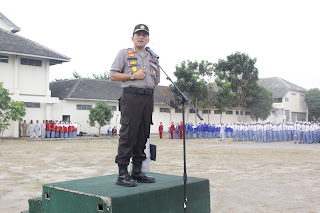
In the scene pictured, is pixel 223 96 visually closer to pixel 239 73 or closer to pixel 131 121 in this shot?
pixel 239 73

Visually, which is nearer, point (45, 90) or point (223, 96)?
point (45, 90)

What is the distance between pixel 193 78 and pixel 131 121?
95.0 feet

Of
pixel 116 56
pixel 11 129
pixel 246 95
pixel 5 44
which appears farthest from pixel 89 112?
pixel 116 56

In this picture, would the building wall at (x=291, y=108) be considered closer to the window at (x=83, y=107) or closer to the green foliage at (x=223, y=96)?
the green foliage at (x=223, y=96)

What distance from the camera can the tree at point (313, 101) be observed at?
160 ft

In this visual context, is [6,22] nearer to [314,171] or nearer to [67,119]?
[67,119]

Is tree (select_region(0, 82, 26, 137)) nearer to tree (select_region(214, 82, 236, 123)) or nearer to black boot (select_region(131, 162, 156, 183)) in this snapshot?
tree (select_region(214, 82, 236, 123))

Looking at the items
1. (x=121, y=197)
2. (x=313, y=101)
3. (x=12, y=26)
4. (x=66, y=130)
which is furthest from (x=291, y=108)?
(x=121, y=197)

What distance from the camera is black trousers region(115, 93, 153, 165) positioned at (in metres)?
3.60

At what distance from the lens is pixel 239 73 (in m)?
37.0

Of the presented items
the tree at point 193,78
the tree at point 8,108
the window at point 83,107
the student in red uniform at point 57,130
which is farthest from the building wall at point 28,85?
the tree at point 193,78

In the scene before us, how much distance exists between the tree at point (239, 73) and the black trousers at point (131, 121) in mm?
33245

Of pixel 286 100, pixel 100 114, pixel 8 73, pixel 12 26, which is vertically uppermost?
pixel 12 26

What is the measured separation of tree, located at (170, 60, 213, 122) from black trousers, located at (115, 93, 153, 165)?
27.9 m
